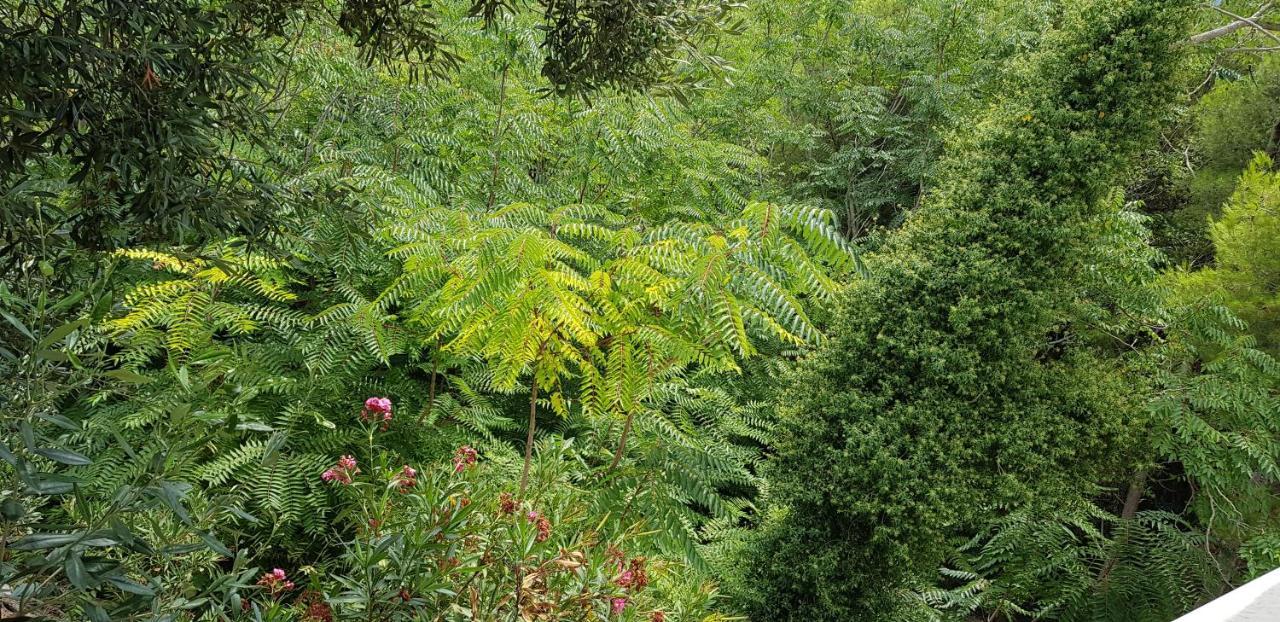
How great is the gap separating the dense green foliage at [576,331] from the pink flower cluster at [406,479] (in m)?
0.02

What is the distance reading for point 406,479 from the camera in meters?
2.23

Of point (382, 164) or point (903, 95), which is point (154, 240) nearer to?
point (382, 164)

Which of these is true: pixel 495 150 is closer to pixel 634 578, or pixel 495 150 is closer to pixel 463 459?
pixel 463 459

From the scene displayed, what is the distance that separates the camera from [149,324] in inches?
157

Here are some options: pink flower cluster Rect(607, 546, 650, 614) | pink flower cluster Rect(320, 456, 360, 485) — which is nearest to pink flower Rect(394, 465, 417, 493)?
pink flower cluster Rect(320, 456, 360, 485)

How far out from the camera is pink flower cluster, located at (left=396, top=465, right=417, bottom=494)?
223 cm

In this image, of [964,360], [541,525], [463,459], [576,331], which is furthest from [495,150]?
[541,525]

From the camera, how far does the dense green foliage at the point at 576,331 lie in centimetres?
172

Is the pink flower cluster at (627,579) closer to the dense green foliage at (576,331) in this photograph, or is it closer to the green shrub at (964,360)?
the dense green foliage at (576,331)

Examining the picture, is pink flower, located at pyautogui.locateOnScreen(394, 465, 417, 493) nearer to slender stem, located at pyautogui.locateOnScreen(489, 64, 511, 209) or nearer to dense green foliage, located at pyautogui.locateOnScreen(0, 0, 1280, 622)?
dense green foliage, located at pyautogui.locateOnScreen(0, 0, 1280, 622)

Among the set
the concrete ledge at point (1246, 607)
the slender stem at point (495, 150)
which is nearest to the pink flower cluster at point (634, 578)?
the concrete ledge at point (1246, 607)

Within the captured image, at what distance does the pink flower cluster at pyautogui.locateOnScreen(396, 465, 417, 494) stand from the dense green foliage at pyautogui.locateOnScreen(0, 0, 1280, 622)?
16 millimetres

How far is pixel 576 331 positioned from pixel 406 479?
103 centimetres

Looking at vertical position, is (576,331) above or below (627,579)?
above
